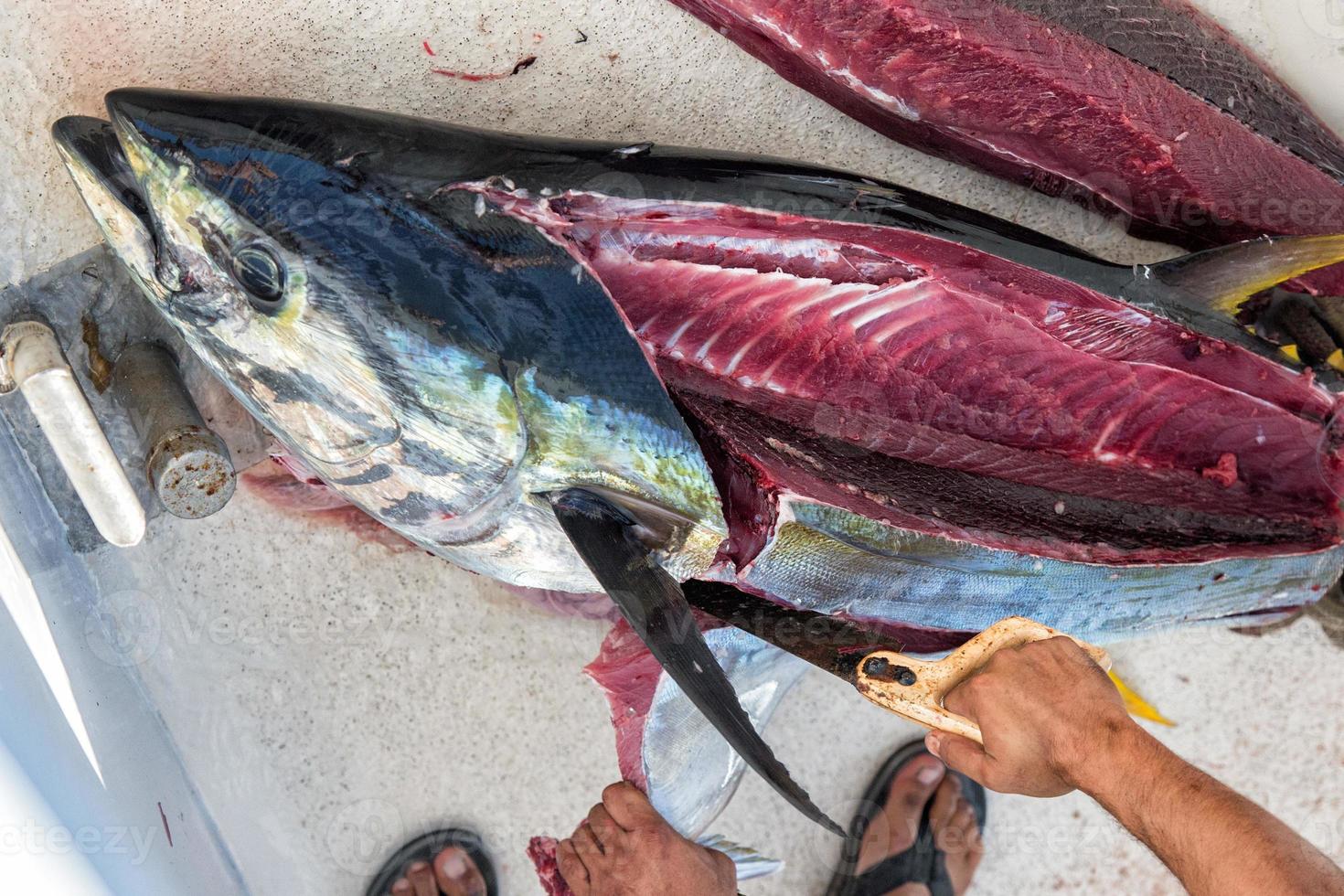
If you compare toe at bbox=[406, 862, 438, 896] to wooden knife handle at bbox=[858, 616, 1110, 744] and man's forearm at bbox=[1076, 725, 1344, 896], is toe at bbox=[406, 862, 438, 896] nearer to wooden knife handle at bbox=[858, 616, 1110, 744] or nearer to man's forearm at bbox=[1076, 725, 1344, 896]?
wooden knife handle at bbox=[858, 616, 1110, 744]

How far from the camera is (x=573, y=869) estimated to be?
2.25 metres

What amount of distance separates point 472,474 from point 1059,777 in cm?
109

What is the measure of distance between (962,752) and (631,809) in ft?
2.79

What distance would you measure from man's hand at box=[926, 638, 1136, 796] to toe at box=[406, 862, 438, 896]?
147 cm

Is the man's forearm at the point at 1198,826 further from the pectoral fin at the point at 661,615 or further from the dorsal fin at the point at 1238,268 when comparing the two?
Answer: the dorsal fin at the point at 1238,268

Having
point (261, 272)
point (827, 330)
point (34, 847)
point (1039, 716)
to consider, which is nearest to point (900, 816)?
point (1039, 716)

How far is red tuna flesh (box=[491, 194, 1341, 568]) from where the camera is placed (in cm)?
167

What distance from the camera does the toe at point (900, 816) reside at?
8.70ft

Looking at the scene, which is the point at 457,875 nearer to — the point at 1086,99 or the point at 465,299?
the point at 465,299

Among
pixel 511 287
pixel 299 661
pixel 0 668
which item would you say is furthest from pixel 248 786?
pixel 511 287

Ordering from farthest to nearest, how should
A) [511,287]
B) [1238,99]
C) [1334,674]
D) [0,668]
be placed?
1. [1334,674]
2. [1238,99]
3. [0,668]
4. [511,287]

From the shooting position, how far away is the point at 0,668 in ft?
5.49

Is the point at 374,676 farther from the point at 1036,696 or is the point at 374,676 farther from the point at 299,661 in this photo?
the point at 1036,696

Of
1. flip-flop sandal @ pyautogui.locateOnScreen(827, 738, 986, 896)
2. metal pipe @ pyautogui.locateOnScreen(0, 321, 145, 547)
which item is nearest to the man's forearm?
flip-flop sandal @ pyautogui.locateOnScreen(827, 738, 986, 896)
